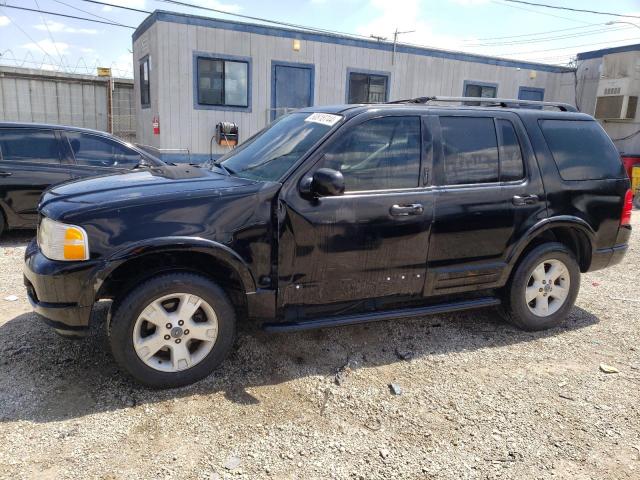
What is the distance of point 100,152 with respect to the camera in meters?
7.04

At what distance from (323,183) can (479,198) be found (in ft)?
4.52

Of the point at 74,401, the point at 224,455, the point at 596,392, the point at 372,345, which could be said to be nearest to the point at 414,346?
the point at 372,345

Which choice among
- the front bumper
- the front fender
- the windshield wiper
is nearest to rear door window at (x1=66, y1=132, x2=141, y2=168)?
the windshield wiper

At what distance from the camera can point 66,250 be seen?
2.92 metres

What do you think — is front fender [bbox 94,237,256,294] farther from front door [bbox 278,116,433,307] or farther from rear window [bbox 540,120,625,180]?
rear window [bbox 540,120,625,180]

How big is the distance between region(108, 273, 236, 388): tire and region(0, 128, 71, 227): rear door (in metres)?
4.46

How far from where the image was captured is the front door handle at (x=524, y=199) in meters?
3.99

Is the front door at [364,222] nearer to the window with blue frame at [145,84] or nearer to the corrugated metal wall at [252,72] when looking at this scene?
the corrugated metal wall at [252,72]

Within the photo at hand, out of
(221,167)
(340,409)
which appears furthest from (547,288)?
(221,167)

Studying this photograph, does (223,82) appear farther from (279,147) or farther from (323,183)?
(323,183)

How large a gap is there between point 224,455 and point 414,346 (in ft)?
6.21

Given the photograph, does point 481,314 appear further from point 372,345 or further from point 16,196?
point 16,196

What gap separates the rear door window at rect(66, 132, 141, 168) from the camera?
6906 millimetres

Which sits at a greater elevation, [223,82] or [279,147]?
[223,82]
